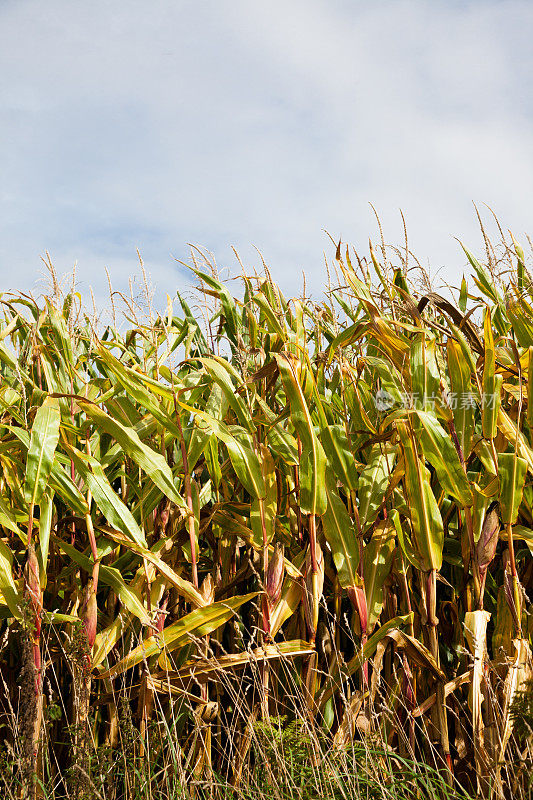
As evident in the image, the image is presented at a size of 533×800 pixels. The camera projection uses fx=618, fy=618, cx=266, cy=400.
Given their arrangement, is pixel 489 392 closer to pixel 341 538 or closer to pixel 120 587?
pixel 341 538

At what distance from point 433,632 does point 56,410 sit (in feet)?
5.02

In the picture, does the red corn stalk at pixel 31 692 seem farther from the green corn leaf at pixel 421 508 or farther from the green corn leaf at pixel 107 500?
the green corn leaf at pixel 421 508

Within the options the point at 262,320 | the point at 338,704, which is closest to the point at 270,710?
the point at 338,704

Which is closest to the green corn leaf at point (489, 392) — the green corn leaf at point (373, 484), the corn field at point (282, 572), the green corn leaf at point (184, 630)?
the corn field at point (282, 572)

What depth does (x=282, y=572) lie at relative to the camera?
2.28m

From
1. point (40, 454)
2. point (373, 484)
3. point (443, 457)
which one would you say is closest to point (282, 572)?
point (373, 484)

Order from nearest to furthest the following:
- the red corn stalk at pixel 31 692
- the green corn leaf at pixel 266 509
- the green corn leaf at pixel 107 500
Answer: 1. the red corn stalk at pixel 31 692
2. the green corn leaf at pixel 107 500
3. the green corn leaf at pixel 266 509

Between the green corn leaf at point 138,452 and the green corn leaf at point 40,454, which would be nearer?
the green corn leaf at point 40,454

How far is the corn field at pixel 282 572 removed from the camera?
2.07m

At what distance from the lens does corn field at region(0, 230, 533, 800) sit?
6.81ft

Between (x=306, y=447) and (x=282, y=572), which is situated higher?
(x=306, y=447)

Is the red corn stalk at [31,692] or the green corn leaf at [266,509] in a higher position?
the green corn leaf at [266,509]

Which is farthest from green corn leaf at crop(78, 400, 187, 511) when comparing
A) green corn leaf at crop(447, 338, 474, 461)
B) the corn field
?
green corn leaf at crop(447, 338, 474, 461)

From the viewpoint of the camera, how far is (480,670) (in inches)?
81.0
